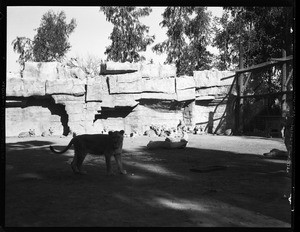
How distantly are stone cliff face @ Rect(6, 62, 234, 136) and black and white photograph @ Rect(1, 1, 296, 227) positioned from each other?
5 cm

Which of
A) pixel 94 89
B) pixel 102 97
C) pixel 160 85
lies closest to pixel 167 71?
pixel 160 85

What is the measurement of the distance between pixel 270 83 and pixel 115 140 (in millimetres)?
9934

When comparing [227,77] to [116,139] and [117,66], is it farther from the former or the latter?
[116,139]

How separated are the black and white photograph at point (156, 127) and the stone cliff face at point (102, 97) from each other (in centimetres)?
5

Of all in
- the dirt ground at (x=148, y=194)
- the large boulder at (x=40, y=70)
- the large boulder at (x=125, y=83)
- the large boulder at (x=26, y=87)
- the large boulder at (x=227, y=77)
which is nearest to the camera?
the dirt ground at (x=148, y=194)

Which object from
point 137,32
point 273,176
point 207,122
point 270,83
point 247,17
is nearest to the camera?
point 273,176

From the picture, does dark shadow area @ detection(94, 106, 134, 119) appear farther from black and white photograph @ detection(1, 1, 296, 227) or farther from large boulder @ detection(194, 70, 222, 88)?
large boulder @ detection(194, 70, 222, 88)

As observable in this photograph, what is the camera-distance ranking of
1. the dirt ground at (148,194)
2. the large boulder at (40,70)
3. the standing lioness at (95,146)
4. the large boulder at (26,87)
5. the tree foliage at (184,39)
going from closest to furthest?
the dirt ground at (148,194) → the standing lioness at (95,146) → the tree foliage at (184,39) → the large boulder at (26,87) → the large boulder at (40,70)

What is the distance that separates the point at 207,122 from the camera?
13938 mm

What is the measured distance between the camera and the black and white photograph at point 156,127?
3.19 m

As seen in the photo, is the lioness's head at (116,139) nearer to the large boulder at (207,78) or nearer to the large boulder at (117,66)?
the large boulder at (117,66)

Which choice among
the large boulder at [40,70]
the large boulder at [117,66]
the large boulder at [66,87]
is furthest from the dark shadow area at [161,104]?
the large boulder at [40,70]

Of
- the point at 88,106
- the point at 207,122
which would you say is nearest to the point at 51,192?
the point at 88,106

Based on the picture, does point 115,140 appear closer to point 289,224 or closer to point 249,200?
point 249,200
